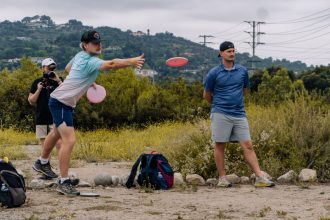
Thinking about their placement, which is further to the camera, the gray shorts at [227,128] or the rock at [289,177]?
the rock at [289,177]

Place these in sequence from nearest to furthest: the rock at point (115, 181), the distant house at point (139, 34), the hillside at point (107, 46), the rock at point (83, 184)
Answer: the rock at point (83, 184) < the rock at point (115, 181) < the hillside at point (107, 46) < the distant house at point (139, 34)

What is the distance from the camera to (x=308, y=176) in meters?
9.04

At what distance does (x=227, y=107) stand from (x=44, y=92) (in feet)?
8.69

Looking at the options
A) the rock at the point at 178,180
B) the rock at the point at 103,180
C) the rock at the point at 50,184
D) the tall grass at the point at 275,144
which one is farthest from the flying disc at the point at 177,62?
the rock at the point at 50,184

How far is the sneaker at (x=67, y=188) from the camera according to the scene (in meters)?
7.60

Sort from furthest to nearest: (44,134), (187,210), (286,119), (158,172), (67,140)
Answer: (286,119) < (44,134) < (158,172) < (67,140) < (187,210)

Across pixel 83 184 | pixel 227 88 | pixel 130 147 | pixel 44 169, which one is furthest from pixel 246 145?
pixel 130 147

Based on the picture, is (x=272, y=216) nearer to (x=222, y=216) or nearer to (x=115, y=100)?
(x=222, y=216)

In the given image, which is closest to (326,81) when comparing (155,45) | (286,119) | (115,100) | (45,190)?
(115,100)

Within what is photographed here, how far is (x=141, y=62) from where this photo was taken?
7102 millimetres

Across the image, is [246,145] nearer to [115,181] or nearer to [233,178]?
[233,178]

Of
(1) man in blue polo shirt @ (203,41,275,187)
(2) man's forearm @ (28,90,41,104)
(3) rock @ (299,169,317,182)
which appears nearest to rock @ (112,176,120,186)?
(1) man in blue polo shirt @ (203,41,275,187)

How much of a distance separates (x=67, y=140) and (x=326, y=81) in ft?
145

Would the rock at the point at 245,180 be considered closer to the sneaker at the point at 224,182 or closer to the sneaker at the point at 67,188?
the sneaker at the point at 224,182
